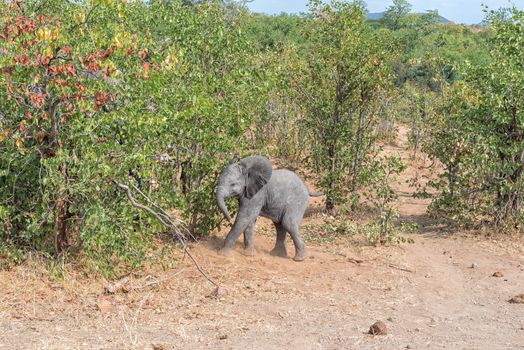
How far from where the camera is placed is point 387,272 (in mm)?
9352

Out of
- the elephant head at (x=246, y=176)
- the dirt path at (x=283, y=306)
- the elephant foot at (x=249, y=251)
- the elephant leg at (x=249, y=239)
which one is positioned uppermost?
the elephant head at (x=246, y=176)

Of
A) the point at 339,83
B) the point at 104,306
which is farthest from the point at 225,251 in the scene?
the point at 339,83

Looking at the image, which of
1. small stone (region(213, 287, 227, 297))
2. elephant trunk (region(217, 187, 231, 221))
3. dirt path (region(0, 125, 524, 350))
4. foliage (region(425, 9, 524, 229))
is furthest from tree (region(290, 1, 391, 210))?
small stone (region(213, 287, 227, 297))

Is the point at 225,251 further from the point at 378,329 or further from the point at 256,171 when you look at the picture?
the point at 378,329

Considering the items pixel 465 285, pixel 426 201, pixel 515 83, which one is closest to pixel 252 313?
pixel 465 285

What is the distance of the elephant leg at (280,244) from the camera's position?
388 inches

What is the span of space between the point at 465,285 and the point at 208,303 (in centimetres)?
374

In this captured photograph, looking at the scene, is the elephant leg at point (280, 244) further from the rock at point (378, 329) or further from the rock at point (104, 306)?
the rock at point (104, 306)

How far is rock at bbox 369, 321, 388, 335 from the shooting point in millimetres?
6820

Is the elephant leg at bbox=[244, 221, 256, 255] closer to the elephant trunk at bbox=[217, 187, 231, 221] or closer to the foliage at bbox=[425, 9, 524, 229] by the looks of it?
the elephant trunk at bbox=[217, 187, 231, 221]

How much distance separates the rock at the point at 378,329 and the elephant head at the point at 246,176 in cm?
300

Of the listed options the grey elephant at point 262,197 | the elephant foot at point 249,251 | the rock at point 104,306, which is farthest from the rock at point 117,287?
the elephant foot at point 249,251

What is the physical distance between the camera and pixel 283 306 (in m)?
7.67

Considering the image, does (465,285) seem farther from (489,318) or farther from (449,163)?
(449,163)
